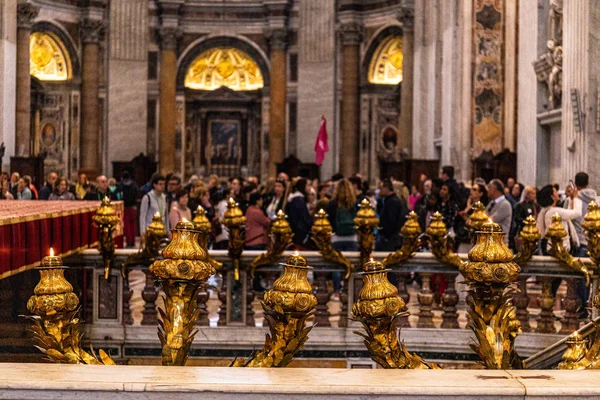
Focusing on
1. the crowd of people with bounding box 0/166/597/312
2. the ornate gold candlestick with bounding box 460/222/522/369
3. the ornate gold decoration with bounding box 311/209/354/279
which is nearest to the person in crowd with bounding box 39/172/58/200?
the crowd of people with bounding box 0/166/597/312

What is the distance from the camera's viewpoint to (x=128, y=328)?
27.2ft

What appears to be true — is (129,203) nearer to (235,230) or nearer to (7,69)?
(7,69)

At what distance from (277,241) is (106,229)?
136 cm

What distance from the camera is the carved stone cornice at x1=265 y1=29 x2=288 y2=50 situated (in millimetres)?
30281

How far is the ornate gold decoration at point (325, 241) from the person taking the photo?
8.02 meters

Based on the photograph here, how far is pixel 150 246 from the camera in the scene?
26.7 ft

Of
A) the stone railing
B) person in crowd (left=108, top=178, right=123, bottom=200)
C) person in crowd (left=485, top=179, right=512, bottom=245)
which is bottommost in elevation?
the stone railing

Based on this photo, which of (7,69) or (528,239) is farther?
(7,69)

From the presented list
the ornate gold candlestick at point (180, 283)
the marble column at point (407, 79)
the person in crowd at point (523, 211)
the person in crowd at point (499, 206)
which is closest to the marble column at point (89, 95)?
the marble column at point (407, 79)

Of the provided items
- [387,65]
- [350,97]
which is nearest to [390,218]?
[350,97]

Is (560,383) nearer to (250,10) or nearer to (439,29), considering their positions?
(439,29)

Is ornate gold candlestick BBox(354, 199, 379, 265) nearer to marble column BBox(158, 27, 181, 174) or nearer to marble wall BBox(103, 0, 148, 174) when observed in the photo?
marble wall BBox(103, 0, 148, 174)

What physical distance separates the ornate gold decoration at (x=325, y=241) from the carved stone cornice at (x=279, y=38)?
22613mm

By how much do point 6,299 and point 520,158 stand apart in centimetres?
990
